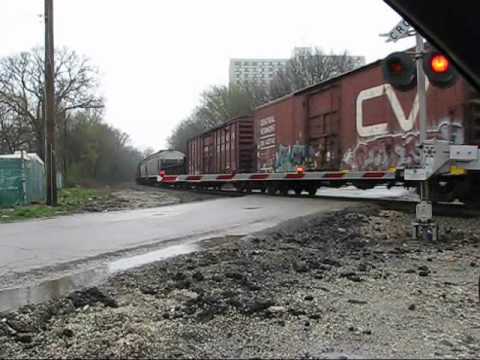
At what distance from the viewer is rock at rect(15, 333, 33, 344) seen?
3.86 m

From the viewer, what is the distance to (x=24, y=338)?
3.90m

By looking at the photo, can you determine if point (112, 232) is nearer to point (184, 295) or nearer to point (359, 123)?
point (184, 295)

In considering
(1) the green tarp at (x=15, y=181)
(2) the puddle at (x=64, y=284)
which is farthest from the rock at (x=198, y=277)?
(1) the green tarp at (x=15, y=181)

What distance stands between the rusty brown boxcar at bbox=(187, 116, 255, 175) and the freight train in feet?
0.15

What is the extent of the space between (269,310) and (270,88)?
202 feet

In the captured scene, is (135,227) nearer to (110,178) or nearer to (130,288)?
(130,288)

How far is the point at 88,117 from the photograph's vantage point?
261 feet

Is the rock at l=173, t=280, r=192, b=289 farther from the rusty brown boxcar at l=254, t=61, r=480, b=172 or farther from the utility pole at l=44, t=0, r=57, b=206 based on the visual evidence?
the utility pole at l=44, t=0, r=57, b=206

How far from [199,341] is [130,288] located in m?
1.80

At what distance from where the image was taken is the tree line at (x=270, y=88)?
195 ft

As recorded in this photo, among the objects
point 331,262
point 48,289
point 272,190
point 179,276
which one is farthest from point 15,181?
point 331,262

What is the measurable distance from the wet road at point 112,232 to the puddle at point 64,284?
2.58ft

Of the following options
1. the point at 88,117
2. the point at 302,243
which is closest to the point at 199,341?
the point at 302,243

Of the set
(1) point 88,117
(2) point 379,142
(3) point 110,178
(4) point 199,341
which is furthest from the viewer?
(3) point 110,178
